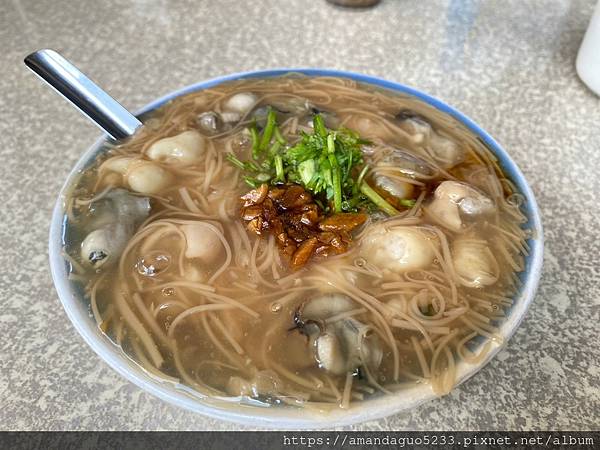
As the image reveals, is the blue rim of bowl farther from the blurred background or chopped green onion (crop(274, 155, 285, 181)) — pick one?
chopped green onion (crop(274, 155, 285, 181))

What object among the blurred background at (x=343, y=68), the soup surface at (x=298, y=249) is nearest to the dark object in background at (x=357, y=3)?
the blurred background at (x=343, y=68)

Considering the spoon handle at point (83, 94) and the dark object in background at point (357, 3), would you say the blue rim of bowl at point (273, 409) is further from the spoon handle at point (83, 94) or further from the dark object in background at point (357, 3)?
the dark object in background at point (357, 3)

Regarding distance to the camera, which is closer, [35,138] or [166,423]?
[166,423]

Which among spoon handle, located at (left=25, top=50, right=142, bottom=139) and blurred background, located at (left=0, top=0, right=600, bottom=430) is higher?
spoon handle, located at (left=25, top=50, right=142, bottom=139)

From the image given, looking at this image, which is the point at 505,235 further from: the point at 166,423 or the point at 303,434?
the point at 166,423

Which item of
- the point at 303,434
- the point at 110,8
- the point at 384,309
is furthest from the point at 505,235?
the point at 110,8

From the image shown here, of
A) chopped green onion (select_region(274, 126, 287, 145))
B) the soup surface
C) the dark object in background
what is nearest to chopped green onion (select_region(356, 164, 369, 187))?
the soup surface
